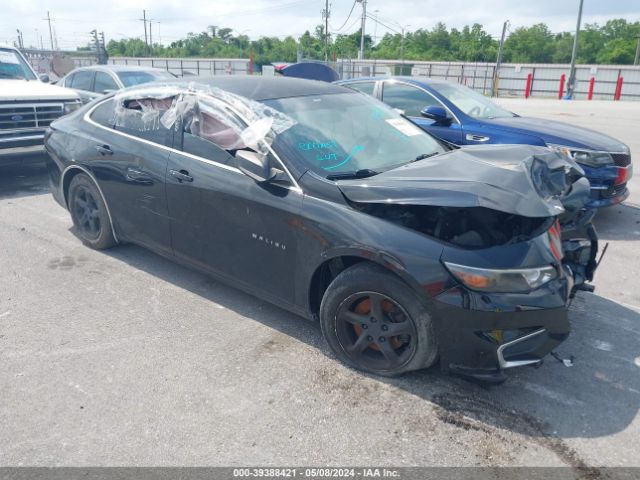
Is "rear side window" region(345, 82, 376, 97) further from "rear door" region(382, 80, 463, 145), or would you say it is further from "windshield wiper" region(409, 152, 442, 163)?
"windshield wiper" region(409, 152, 442, 163)

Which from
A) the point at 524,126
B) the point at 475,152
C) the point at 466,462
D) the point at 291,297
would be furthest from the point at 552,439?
the point at 524,126

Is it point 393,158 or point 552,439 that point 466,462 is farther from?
point 393,158

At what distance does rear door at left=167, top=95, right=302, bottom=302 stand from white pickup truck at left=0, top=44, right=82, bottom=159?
4.65 meters

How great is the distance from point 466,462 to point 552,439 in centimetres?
51

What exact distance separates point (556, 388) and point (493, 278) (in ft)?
3.00

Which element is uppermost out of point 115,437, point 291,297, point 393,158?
point 393,158

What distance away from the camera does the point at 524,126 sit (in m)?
6.37

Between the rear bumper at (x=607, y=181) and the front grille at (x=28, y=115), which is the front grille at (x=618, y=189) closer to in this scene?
the rear bumper at (x=607, y=181)

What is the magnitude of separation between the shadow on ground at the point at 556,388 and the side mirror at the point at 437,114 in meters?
3.08

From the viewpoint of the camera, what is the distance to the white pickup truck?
289 inches

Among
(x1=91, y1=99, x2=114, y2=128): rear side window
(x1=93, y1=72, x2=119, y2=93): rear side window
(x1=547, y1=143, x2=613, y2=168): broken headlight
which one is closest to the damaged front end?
(x1=91, y1=99, x2=114, y2=128): rear side window

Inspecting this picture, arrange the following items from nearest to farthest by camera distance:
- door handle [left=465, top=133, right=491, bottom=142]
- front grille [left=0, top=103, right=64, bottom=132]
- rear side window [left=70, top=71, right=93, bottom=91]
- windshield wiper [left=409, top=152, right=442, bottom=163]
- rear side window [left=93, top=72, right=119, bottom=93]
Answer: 1. windshield wiper [left=409, top=152, right=442, bottom=163]
2. door handle [left=465, top=133, right=491, bottom=142]
3. front grille [left=0, top=103, right=64, bottom=132]
4. rear side window [left=93, top=72, right=119, bottom=93]
5. rear side window [left=70, top=71, right=93, bottom=91]

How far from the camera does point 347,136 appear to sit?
12.4 feet

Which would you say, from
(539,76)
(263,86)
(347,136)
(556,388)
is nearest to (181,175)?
(263,86)
